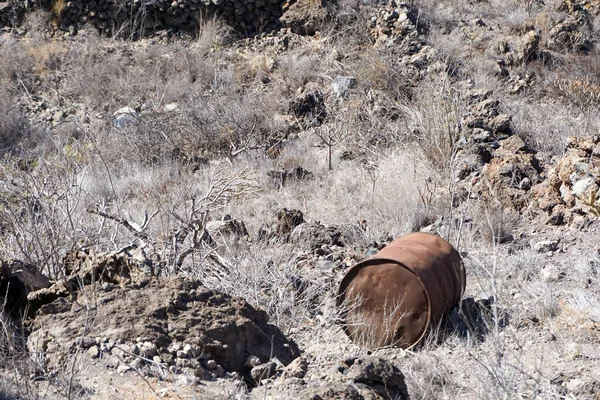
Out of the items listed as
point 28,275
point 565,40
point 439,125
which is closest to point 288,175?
point 439,125

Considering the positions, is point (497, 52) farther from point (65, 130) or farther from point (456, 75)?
point (65, 130)

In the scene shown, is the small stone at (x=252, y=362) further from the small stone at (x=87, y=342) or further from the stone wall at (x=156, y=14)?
the stone wall at (x=156, y=14)

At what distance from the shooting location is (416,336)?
4.18 metres

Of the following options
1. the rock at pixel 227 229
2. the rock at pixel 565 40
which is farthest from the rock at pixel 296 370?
the rock at pixel 565 40

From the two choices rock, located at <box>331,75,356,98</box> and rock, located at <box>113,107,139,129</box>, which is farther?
rock, located at <box>331,75,356,98</box>

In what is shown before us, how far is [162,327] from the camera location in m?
3.50

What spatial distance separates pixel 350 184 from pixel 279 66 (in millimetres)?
5377

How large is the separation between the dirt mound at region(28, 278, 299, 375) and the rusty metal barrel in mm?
567

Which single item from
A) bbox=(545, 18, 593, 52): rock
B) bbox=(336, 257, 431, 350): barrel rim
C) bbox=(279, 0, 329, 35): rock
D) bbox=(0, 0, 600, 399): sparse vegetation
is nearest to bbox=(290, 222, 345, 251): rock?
bbox=(0, 0, 600, 399): sparse vegetation

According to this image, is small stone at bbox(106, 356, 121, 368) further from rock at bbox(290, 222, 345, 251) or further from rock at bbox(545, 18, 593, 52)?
rock at bbox(545, 18, 593, 52)

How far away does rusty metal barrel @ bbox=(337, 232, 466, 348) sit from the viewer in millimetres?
4133

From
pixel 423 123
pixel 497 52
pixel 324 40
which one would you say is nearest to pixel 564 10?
pixel 497 52

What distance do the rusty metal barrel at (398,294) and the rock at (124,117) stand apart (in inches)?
286

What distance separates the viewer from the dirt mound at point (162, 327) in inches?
131
